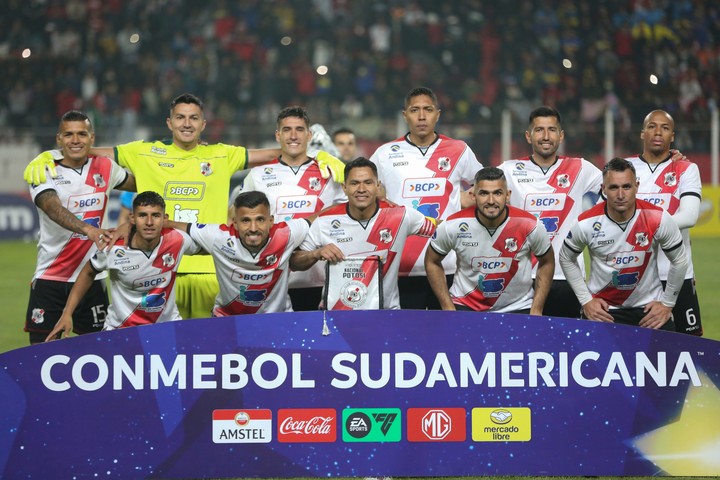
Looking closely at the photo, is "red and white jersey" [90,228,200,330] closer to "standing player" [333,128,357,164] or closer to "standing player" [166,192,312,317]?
"standing player" [166,192,312,317]

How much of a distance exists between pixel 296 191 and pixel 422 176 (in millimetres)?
803

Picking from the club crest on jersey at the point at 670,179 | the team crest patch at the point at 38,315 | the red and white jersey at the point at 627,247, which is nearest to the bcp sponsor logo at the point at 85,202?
the team crest patch at the point at 38,315

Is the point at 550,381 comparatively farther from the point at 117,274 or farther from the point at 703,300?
the point at 703,300

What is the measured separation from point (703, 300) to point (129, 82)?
12941 mm

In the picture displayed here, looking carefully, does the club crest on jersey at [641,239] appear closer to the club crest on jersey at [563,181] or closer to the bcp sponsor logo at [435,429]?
the club crest on jersey at [563,181]

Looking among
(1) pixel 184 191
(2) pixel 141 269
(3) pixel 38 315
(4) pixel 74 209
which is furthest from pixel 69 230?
(2) pixel 141 269

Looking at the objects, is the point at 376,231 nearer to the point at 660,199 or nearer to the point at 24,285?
the point at 660,199

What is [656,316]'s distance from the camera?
5629 mm

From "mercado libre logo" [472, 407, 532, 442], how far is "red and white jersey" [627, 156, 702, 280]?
193cm

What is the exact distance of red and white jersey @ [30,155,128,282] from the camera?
6.36m

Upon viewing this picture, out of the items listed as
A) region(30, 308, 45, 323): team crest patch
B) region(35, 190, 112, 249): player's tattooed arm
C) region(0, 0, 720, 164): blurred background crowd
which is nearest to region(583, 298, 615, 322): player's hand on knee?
region(35, 190, 112, 249): player's tattooed arm

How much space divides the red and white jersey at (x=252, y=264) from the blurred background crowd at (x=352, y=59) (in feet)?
39.5

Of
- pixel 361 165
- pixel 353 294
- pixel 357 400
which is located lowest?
pixel 357 400

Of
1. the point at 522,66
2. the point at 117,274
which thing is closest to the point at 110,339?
the point at 117,274
